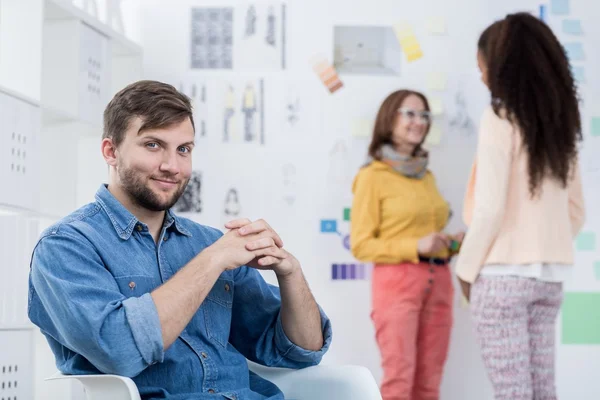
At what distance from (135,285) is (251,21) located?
271 centimetres

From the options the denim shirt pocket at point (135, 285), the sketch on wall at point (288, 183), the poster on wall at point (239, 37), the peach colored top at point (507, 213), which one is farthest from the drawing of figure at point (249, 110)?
the denim shirt pocket at point (135, 285)

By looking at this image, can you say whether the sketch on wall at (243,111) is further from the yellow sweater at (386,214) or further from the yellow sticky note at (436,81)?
the yellow sticky note at (436,81)

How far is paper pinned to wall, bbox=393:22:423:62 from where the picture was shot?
432 centimetres

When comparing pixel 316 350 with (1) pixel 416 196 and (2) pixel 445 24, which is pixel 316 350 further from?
(2) pixel 445 24

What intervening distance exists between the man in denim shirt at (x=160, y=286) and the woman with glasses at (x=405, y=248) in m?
1.67

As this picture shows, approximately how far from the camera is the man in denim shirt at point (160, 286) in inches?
67.0

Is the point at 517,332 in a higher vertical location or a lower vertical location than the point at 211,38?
lower

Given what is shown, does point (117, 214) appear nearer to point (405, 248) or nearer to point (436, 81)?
point (405, 248)

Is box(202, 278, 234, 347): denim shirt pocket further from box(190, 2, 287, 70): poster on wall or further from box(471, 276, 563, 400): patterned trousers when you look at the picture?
box(190, 2, 287, 70): poster on wall

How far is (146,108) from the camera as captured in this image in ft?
6.35

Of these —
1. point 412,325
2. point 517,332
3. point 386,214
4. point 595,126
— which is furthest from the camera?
point 595,126

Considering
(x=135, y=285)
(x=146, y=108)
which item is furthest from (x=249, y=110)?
(x=135, y=285)

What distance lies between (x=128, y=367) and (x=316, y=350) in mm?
548

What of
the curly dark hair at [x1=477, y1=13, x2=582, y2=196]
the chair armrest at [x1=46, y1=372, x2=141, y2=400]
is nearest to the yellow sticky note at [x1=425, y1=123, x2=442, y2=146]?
the curly dark hair at [x1=477, y1=13, x2=582, y2=196]
